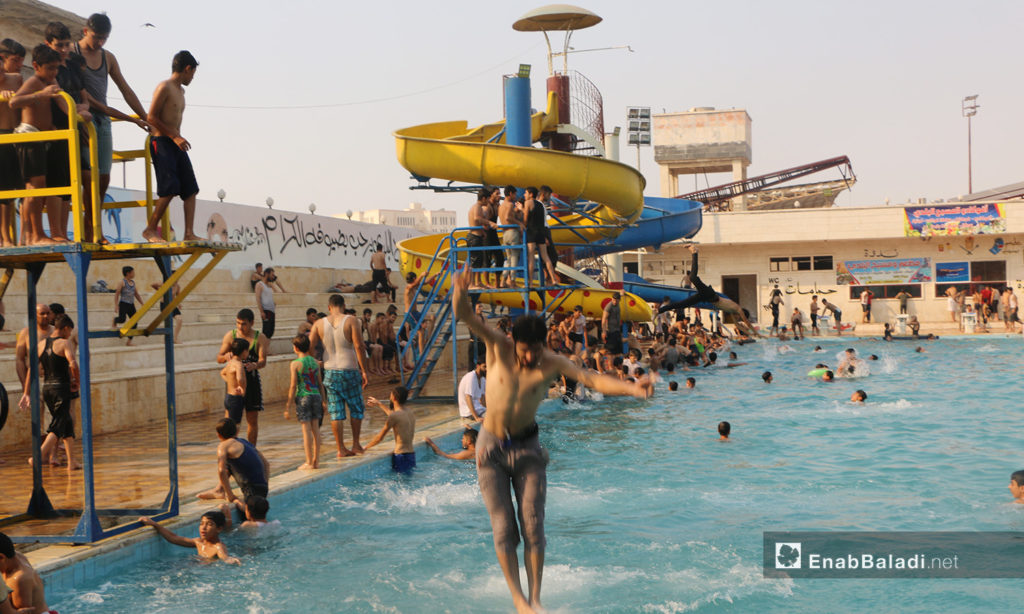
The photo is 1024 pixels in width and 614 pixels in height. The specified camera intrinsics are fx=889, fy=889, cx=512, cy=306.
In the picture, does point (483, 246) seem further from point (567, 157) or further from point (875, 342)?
point (875, 342)

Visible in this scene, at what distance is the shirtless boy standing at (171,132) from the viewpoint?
632 centimetres

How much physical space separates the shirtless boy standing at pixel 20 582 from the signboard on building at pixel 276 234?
14.1 meters

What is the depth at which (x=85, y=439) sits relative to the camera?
6.23 meters

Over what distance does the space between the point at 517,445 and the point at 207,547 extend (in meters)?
3.14

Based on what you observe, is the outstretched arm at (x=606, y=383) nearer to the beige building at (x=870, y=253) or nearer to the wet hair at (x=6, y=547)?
the wet hair at (x=6, y=547)

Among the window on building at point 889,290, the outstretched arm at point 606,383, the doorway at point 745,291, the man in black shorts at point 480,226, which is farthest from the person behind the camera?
the doorway at point 745,291

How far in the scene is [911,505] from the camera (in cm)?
898

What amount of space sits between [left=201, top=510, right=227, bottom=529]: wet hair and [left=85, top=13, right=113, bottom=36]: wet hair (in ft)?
11.9

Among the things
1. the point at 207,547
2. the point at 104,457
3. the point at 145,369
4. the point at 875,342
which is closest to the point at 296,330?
the point at 145,369

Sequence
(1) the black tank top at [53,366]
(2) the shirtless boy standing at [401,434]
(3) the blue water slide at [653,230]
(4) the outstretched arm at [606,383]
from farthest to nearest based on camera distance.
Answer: (3) the blue water slide at [653,230] → (2) the shirtless boy standing at [401,434] → (1) the black tank top at [53,366] → (4) the outstretched arm at [606,383]

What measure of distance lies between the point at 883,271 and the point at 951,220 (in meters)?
3.30

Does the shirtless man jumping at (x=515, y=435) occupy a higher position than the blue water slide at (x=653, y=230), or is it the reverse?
the blue water slide at (x=653, y=230)

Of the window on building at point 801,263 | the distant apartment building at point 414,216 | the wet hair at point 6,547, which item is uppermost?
the distant apartment building at point 414,216

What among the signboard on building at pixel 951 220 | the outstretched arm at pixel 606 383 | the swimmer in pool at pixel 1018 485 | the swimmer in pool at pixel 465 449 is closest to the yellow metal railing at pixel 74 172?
the outstretched arm at pixel 606 383
